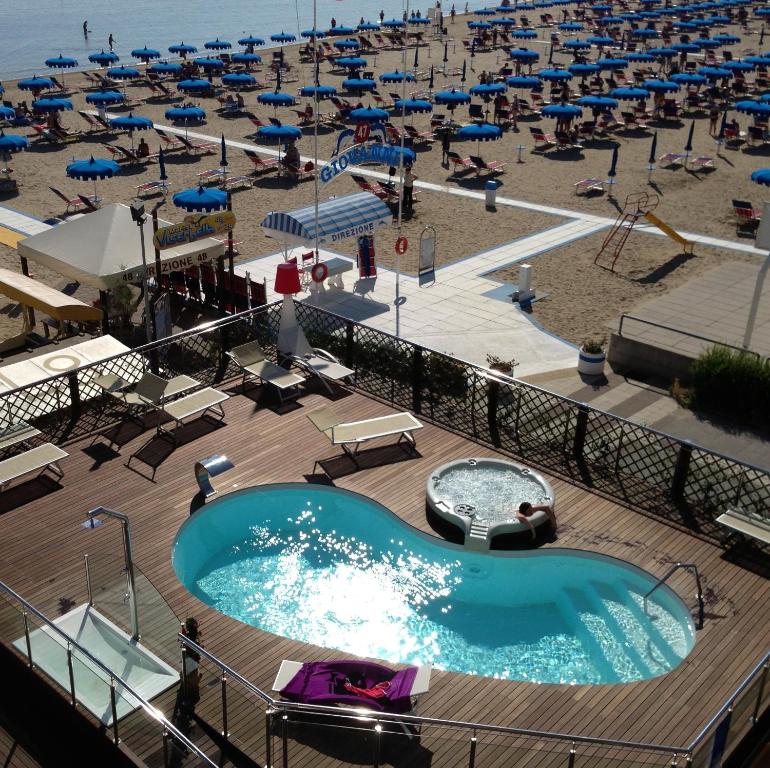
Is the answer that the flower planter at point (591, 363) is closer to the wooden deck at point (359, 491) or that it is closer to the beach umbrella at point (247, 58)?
the wooden deck at point (359, 491)

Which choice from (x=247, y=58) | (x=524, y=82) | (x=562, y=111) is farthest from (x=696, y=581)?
(x=247, y=58)

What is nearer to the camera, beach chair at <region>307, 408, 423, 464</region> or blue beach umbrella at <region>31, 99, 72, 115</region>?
beach chair at <region>307, 408, 423, 464</region>

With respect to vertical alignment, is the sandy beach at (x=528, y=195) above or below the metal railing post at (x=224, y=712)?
below

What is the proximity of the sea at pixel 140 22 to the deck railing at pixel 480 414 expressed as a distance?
5539 centimetres

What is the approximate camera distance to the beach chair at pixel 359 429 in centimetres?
1283

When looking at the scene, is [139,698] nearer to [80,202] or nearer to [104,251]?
[104,251]

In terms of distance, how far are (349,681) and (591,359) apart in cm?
998

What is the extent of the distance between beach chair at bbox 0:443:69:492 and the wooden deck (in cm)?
19

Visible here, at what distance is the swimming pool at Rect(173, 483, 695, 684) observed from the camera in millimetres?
9914

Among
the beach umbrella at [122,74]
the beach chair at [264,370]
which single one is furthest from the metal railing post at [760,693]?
the beach umbrella at [122,74]

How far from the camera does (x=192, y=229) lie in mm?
18609

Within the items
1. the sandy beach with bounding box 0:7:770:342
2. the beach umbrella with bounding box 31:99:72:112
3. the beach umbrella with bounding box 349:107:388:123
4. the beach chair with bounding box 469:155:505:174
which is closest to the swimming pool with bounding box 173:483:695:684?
the sandy beach with bounding box 0:7:770:342

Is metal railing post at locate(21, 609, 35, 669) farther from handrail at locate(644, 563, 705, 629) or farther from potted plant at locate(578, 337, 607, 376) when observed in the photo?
potted plant at locate(578, 337, 607, 376)

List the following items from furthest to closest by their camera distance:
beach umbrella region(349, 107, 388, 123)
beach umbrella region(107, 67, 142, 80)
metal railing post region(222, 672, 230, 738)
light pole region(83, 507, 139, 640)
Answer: beach umbrella region(107, 67, 142, 80), beach umbrella region(349, 107, 388, 123), light pole region(83, 507, 139, 640), metal railing post region(222, 672, 230, 738)
